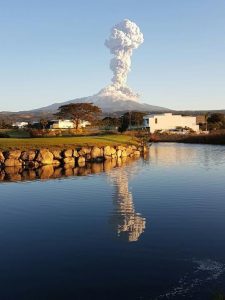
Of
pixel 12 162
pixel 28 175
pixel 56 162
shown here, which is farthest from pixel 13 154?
pixel 28 175

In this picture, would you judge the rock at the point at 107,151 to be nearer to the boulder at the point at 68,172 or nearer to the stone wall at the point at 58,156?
the stone wall at the point at 58,156

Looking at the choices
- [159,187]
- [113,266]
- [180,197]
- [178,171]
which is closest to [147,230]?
[113,266]

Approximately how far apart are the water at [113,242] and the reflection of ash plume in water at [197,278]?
1.2 inches

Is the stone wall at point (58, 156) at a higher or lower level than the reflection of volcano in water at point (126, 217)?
higher

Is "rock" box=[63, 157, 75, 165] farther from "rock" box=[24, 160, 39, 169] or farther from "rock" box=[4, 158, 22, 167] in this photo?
"rock" box=[4, 158, 22, 167]

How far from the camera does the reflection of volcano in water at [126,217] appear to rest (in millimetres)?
→ 20344

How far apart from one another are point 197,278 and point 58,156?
4499cm

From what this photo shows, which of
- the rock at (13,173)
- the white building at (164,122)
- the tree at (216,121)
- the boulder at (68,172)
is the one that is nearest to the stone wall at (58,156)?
the rock at (13,173)

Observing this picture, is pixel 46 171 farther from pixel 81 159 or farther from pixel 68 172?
pixel 81 159

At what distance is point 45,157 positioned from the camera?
55906mm

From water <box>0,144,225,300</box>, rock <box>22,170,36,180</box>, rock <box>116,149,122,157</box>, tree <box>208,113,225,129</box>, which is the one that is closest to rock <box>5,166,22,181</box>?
rock <box>22,170,36,180</box>

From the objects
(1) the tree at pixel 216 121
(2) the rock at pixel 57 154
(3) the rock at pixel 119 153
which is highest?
(1) the tree at pixel 216 121

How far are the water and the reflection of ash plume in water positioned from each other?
0.10ft

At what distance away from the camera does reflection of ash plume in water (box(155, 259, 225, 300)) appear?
1347 centimetres
